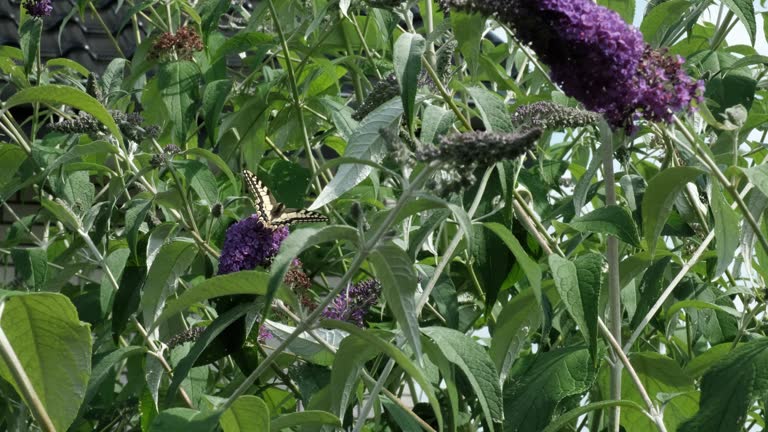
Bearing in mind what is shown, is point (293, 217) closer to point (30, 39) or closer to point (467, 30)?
point (467, 30)

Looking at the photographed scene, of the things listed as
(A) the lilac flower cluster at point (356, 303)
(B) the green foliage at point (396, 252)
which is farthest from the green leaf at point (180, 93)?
(A) the lilac flower cluster at point (356, 303)

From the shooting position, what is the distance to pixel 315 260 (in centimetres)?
334

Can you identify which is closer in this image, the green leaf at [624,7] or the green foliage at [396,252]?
the green foliage at [396,252]

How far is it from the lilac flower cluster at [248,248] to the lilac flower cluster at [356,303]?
17 cm

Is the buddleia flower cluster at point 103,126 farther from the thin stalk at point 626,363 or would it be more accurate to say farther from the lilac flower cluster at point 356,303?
the thin stalk at point 626,363

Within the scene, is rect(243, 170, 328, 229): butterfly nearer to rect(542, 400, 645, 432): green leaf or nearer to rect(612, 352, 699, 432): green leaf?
rect(542, 400, 645, 432): green leaf

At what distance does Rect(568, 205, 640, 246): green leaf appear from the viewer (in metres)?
2.09

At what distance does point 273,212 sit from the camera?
87.9 inches

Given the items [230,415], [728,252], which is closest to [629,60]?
[728,252]

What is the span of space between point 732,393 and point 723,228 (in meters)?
0.31

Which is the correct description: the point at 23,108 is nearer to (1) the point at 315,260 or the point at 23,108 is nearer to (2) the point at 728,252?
(1) the point at 315,260

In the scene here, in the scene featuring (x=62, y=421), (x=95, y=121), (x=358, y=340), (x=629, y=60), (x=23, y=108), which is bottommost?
(x=23, y=108)

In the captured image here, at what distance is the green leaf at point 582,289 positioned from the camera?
195 centimetres

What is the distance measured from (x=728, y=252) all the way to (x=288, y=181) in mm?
1274
